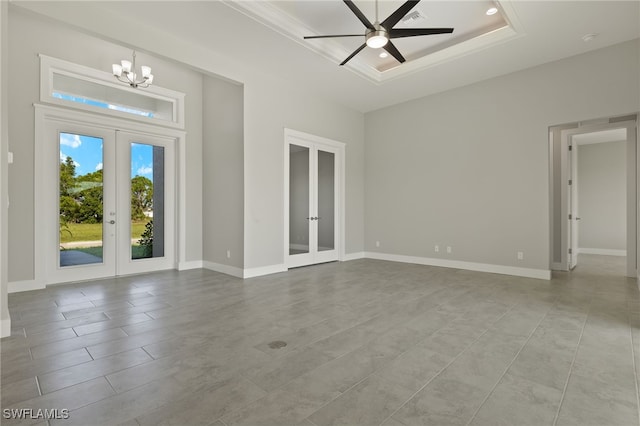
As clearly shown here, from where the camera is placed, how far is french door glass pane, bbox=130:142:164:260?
555 centimetres

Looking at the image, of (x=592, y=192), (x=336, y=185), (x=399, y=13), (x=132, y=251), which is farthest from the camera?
(x=592, y=192)

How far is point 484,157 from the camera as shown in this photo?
A: 5.79 m

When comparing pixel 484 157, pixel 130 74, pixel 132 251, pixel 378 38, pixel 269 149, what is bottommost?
pixel 132 251

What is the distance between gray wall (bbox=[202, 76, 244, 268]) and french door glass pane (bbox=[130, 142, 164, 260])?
0.80 metres

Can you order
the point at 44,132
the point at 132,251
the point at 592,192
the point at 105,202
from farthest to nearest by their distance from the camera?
1. the point at 592,192
2. the point at 132,251
3. the point at 105,202
4. the point at 44,132

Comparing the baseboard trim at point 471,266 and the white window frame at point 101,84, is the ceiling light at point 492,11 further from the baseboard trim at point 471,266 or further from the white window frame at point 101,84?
the white window frame at point 101,84

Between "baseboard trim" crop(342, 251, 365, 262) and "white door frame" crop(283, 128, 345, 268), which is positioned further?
"baseboard trim" crop(342, 251, 365, 262)

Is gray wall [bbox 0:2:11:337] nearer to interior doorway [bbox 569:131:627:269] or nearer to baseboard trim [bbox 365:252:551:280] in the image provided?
baseboard trim [bbox 365:252:551:280]

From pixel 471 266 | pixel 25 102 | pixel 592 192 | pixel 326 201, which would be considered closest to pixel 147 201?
pixel 25 102

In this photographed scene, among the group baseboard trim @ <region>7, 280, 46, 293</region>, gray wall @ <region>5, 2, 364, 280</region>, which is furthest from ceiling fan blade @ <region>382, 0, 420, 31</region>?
baseboard trim @ <region>7, 280, 46, 293</region>

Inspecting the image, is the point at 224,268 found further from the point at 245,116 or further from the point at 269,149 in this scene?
the point at 245,116

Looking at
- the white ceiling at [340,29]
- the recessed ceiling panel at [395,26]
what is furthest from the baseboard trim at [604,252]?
the recessed ceiling panel at [395,26]

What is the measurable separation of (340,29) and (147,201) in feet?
14.6

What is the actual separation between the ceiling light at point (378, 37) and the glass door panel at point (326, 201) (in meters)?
3.12
